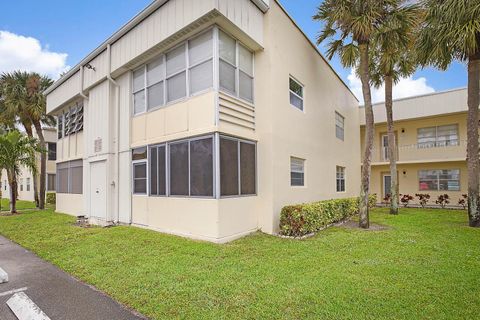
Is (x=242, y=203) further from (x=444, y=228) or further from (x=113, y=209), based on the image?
(x=444, y=228)

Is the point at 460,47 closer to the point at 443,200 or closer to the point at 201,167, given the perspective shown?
the point at 201,167

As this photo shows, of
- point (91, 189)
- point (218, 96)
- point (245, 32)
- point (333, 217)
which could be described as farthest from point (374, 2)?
point (91, 189)

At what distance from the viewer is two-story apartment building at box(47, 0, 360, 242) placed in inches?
312

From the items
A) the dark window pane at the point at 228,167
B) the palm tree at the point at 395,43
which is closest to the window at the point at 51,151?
the dark window pane at the point at 228,167

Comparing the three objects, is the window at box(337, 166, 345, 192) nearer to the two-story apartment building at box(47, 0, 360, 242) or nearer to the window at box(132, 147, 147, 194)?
the two-story apartment building at box(47, 0, 360, 242)

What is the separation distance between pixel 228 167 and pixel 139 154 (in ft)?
13.5

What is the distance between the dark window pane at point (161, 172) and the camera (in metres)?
9.20

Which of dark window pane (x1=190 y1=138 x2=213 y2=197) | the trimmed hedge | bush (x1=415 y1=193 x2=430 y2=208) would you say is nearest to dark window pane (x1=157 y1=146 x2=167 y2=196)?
dark window pane (x1=190 y1=138 x2=213 y2=197)

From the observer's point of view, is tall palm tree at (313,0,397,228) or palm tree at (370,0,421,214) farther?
palm tree at (370,0,421,214)

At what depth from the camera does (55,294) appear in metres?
4.57

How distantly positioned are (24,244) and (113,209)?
3367mm

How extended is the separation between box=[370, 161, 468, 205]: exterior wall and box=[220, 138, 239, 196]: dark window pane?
56.7 feet

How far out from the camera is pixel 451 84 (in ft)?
63.3

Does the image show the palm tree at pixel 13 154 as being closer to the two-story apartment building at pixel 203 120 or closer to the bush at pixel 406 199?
the two-story apartment building at pixel 203 120
